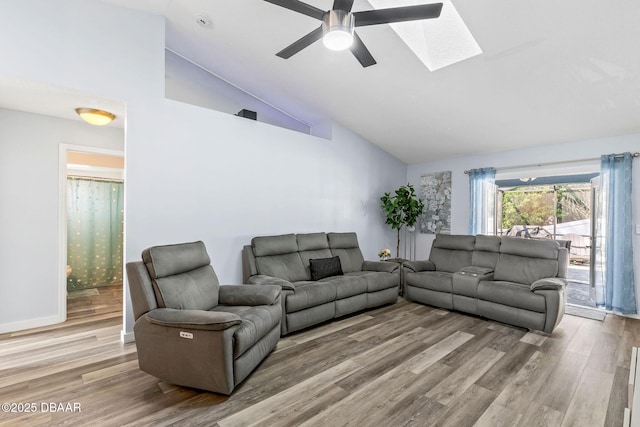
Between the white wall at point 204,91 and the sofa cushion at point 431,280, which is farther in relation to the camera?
the sofa cushion at point 431,280

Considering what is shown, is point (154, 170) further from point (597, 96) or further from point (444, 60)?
point (597, 96)

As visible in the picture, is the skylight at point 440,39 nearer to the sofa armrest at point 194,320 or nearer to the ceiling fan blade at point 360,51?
the ceiling fan blade at point 360,51

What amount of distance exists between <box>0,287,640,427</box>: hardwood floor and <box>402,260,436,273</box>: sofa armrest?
1183 millimetres

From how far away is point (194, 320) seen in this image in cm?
202

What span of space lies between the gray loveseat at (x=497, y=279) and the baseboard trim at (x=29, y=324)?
4450mm

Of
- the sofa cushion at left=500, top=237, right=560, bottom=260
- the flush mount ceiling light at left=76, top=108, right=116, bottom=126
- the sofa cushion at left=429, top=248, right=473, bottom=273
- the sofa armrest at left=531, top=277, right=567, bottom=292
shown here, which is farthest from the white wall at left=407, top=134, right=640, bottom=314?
the flush mount ceiling light at left=76, top=108, right=116, bottom=126

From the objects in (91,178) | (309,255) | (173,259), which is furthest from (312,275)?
(91,178)

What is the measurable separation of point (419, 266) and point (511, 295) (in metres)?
1.33

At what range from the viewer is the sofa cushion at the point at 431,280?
4020 mm

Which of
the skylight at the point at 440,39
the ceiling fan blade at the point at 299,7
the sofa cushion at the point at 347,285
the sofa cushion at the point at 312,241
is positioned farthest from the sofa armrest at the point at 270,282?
the skylight at the point at 440,39

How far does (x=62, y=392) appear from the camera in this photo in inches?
83.1

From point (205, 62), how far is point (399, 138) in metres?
3.18

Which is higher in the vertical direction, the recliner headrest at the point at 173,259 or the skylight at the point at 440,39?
the skylight at the point at 440,39

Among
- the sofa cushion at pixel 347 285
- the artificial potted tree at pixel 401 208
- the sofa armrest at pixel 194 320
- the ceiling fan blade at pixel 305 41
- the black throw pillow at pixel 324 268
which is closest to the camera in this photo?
the sofa armrest at pixel 194 320
